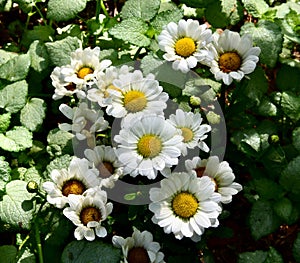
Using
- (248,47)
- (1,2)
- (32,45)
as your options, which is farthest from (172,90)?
(1,2)

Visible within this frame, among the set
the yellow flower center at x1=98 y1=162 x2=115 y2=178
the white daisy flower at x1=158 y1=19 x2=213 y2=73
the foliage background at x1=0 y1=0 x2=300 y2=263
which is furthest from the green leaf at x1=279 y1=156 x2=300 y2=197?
the yellow flower center at x1=98 y1=162 x2=115 y2=178

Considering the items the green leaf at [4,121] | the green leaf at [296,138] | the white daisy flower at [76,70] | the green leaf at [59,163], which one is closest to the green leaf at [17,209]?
the green leaf at [59,163]

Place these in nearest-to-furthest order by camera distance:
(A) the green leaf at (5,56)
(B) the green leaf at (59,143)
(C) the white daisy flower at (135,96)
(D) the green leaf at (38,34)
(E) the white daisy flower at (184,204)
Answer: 1. (E) the white daisy flower at (184,204)
2. (C) the white daisy flower at (135,96)
3. (B) the green leaf at (59,143)
4. (A) the green leaf at (5,56)
5. (D) the green leaf at (38,34)

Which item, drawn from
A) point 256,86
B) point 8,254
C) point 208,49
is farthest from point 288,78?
point 8,254

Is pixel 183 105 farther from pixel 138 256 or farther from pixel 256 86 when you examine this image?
pixel 138 256

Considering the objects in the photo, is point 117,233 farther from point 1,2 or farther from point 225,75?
point 1,2

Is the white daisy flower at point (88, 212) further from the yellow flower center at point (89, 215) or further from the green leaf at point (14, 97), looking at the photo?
the green leaf at point (14, 97)
